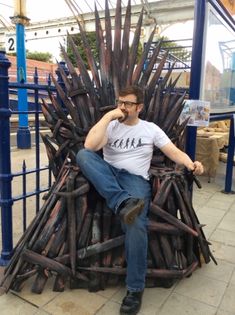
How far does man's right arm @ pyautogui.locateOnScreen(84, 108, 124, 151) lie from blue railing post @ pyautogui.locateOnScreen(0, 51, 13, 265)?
0.65m

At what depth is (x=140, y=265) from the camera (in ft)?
6.92

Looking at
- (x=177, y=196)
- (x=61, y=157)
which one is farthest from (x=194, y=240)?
(x=61, y=157)

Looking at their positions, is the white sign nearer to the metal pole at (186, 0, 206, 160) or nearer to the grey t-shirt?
the metal pole at (186, 0, 206, 160)

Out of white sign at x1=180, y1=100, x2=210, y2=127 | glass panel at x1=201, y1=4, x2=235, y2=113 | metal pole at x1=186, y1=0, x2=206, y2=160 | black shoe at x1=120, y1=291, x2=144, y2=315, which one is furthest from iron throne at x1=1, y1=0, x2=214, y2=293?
glass panel at x1=201, y1=4, x2=235, y2=113

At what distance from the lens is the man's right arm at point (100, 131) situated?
2.21 meters

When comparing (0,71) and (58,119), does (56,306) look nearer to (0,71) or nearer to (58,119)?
(58,119)

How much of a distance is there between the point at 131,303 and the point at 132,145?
3.41 ft

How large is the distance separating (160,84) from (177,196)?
1.03 m

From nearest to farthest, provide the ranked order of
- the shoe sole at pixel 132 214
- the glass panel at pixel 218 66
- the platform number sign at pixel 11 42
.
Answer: the shoe sole at pixel 132 214, the glass panel at pixel 218 66, the platform number sign at pixel 11 42

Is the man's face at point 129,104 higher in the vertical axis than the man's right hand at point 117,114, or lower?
higher

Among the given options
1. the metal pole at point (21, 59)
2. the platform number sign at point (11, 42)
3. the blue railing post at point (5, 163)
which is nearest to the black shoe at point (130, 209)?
the blue railing post at point (5, 163)

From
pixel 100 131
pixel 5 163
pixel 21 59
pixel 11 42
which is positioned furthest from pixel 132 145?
pixel 11 42

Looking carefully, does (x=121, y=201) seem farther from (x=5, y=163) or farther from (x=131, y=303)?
(x=5, y=163)

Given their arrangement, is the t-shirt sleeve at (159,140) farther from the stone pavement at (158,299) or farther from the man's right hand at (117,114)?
the stone pavement at (158,299)
